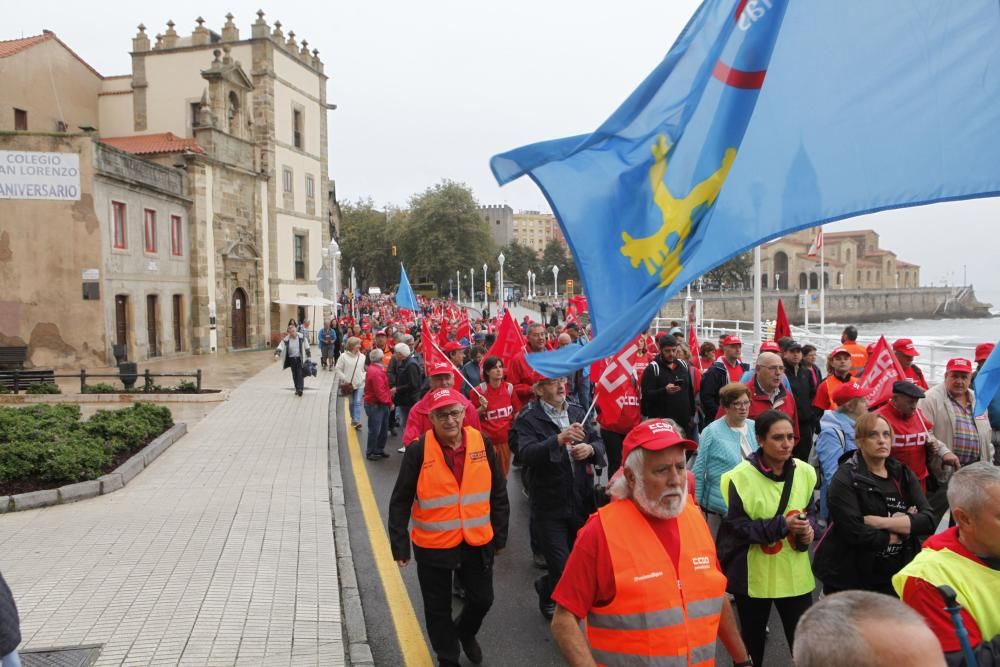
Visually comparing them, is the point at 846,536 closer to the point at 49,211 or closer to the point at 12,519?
the point at 12,519

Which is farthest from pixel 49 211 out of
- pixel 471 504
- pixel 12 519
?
pixel 471 504

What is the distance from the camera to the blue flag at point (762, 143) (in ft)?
12.6

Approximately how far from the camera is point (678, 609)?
301 centimetres

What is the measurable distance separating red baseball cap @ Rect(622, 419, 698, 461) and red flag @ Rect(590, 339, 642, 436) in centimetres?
442

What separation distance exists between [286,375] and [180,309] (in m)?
9.75

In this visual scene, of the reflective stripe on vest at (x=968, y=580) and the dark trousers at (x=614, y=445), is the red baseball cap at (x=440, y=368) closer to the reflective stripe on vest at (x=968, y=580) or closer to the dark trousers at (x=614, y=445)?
the dark trousers at (x=614, y=445)

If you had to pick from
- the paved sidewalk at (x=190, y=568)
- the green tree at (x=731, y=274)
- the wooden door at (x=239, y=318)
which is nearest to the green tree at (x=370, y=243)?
the green tree at (x=731, y=274)

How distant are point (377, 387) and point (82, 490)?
4.15 m

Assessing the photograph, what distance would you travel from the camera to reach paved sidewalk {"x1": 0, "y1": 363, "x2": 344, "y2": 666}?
→ 5.17m

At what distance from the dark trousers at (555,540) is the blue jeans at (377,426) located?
6.57 metres

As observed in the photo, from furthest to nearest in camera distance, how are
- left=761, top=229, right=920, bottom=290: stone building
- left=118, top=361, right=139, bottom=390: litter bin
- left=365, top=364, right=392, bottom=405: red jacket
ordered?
left=761, top=229, right=920, bottom=290: stone building
left=118, top=361, right=139, bottom=390: litter bin
left=365, top=364, right=392, bottom=405: red jacket

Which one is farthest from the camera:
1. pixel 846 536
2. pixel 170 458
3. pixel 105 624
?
pixel 170 458

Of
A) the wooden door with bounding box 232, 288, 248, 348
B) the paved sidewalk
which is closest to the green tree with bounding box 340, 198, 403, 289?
the wooden door with bounding box 232, 288, 248, 348

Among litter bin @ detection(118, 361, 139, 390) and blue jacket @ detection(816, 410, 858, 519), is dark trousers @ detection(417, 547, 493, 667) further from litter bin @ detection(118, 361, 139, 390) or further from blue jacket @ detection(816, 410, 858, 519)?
litter bin @ detection(118, 361, 139, 390)
